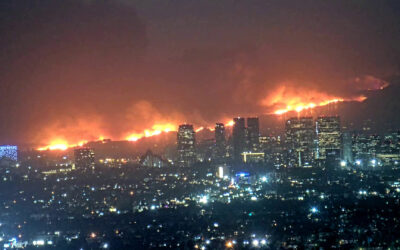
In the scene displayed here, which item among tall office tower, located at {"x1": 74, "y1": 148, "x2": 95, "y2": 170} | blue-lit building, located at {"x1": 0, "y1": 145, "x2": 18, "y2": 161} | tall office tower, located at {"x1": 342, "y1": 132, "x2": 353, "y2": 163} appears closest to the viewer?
blue-lit building, located at {"x1": 0, "y1": 145, "x2": 18, "y2": 161}

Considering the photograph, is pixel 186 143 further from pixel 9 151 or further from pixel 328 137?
pixel 9 151

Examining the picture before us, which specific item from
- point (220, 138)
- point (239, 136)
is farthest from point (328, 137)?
point (220, 138)

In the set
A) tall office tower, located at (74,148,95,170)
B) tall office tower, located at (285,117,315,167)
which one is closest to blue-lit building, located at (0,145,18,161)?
tall office tower, located at (74,148,95,170)

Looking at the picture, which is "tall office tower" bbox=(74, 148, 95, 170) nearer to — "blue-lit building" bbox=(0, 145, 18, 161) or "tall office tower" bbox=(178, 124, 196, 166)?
"blue-lit building" bbox=(0, 145, 18, 161)

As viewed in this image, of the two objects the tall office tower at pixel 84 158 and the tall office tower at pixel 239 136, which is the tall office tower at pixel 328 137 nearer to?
the tall office tower at pixel 239 136

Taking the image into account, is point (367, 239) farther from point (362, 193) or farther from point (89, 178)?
point (89, 178)

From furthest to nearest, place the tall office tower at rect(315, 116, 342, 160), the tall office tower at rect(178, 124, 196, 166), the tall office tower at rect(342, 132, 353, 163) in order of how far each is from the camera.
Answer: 1. the tall office tower at rect(178, 124, 196, 166)
2. the tall office tower at rect(315, 116, 342, 160)
3. the tall office tower at rect(342, 132, 353, 163)

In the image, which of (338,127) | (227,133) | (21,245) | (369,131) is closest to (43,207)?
(21,245)

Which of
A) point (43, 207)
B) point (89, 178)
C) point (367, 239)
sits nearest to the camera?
point (367, 239)
